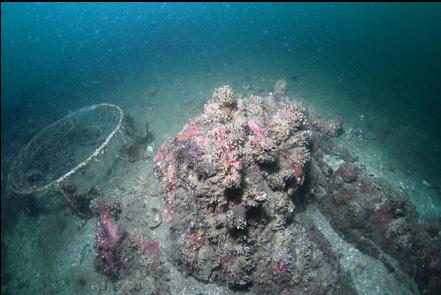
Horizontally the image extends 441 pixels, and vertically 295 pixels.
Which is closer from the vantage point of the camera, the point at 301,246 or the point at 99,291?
the point at 301,246

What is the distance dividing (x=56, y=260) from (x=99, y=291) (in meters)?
2.40

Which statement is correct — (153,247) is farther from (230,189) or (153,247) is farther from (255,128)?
(255,128)

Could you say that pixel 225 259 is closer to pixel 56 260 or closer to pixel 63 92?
pixel 56 260

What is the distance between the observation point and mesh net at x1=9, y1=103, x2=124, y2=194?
37.5 ft

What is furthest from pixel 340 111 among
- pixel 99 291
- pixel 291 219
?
pixel 99 291

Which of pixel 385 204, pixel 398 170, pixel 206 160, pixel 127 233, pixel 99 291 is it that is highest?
pixel 206 160

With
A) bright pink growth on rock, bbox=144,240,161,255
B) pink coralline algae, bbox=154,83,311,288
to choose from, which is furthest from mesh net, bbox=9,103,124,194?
pink coralline algae, bbox=154,83,311,288

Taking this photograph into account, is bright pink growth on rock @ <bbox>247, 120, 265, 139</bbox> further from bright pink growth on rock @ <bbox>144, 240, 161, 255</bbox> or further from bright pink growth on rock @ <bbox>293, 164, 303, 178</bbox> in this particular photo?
bright pink growth on rock @ <bbox>144, 240, 161, 255</bbox>

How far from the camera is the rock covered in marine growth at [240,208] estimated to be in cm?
637

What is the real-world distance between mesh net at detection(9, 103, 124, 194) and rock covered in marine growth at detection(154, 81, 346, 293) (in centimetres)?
506

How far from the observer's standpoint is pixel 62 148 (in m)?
12.7

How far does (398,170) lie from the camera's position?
1078 centimetres

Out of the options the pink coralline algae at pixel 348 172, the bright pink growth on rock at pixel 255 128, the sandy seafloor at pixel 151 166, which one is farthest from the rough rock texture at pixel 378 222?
the bright pink growth on rock at pixel 255 128

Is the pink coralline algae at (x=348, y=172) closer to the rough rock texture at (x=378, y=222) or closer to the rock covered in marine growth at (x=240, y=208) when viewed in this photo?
the rough rock texture at (x=378, y=222)
